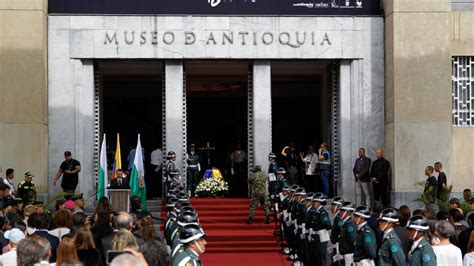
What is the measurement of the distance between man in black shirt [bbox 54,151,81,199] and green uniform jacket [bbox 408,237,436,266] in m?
15.6

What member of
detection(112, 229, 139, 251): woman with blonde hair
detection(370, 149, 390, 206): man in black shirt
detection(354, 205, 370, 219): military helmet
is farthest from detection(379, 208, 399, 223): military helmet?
detection(370, 149, 390, 206): man in black shirt

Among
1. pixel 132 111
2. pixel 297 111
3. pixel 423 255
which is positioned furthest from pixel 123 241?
pixel 297 111

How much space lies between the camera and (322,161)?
29.0 meters

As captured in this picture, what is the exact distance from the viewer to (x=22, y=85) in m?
27.6

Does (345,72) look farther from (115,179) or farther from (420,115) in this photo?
(115,179)

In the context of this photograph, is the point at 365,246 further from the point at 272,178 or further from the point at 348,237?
the point at 272,178

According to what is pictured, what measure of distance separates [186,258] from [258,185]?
1409 centimetres

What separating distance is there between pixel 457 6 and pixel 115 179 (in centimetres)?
1126

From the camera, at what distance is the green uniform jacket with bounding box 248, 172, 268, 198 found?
25.2 meters

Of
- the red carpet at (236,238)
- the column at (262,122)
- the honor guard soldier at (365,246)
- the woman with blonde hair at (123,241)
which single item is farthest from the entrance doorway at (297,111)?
the woman with blonde hair at (123,241)

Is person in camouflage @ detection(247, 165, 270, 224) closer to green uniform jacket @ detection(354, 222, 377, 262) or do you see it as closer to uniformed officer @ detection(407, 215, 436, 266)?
green uniform jacket @ detection(354, 222, 377, 262)

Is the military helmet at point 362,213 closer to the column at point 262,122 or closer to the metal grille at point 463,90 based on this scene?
the column at point 262,122

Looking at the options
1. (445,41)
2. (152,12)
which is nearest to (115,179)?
(152,12)

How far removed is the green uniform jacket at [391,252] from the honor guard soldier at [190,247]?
10.4 feet
